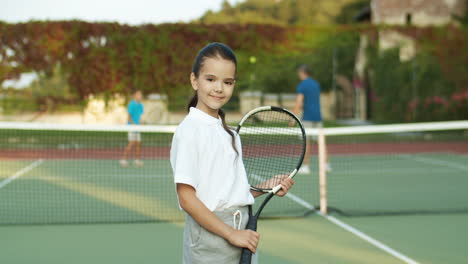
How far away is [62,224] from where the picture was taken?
592 centimetres

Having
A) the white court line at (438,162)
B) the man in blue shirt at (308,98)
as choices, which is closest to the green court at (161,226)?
the man in blue shirt at (308,98)

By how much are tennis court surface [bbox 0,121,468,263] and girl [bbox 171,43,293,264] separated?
156cm

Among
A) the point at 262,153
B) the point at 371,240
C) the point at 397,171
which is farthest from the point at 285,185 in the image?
the point at 397,171

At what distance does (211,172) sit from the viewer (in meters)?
1.97

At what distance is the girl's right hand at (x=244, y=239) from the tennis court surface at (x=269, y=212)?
1.61 m

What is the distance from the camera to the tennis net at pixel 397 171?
664 cm

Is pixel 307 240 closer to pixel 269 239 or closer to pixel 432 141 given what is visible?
pixel 269 239

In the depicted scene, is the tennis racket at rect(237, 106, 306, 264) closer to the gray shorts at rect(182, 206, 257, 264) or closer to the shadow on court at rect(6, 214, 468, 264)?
the gray shorts at rect(182, 206, 257, 264)

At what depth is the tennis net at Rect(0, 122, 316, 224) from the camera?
6335 mm

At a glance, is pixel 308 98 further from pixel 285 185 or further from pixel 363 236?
pixel 285 185

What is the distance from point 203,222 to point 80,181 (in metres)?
7.51

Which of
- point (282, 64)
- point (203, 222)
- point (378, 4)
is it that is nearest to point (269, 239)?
point (203, 222)

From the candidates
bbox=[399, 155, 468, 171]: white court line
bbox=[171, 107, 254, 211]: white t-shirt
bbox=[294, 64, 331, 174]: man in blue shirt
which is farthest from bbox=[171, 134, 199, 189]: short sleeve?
bbox=[399, 155, 468, 171]: white court line

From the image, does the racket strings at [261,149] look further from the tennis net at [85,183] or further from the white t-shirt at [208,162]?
the tennis net at [85,183]
